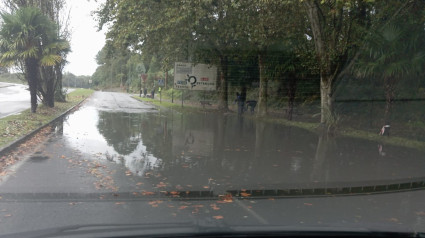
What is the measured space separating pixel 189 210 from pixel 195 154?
482cm

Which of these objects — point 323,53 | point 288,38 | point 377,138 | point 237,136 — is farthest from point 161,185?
point 288,38

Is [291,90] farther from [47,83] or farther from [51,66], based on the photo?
[47,83]

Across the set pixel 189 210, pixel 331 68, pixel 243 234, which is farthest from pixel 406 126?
pixel 243 234

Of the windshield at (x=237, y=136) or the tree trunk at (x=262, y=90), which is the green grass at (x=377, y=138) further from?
the tree trunk at (x=262, y=90)

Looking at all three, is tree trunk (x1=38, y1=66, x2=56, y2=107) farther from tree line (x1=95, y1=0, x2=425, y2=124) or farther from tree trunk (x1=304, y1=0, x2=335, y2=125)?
tree trunk (x1=304, y1=0, x2=335, y2=125)

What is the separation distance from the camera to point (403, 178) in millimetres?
7934

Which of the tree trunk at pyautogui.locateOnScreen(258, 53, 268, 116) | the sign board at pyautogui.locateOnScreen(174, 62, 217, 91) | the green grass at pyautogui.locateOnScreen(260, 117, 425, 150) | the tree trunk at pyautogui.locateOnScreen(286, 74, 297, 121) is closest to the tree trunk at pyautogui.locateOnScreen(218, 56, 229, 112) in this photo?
the sign board at pyautogui.locateOnScreen(174, 62, 217, 91)

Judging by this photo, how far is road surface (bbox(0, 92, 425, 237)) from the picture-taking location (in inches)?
197

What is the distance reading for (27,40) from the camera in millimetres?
15977

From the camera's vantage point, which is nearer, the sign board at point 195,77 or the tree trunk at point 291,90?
the tree trunk at point 291,90

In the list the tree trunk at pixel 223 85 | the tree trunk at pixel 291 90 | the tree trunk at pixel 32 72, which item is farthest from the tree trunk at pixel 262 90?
the tree trunk at pixel 32 72

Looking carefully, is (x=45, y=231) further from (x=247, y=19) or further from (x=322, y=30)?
(x=247, y=19)

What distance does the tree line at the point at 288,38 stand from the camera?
14.3m

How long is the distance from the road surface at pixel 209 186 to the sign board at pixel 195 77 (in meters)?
17.3
